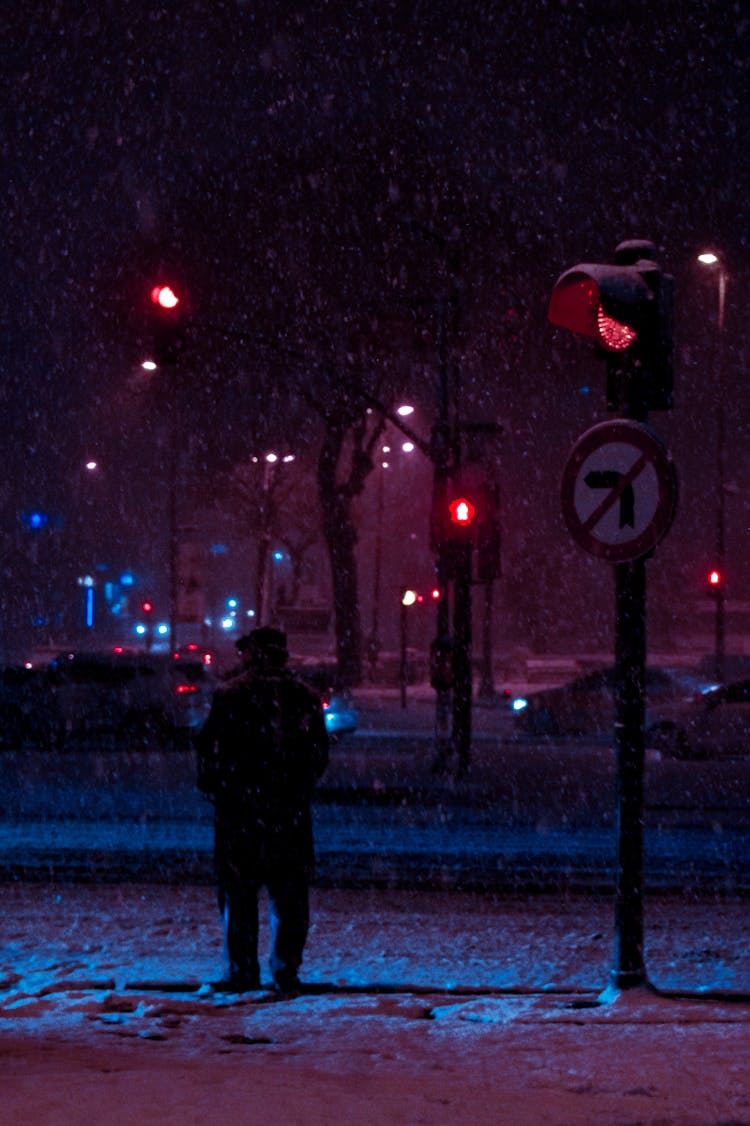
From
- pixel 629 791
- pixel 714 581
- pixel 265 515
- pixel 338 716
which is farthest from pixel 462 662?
pixel 265 515

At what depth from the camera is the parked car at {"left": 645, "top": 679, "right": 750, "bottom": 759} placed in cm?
2152

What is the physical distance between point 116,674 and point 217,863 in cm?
1811

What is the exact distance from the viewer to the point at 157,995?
6586mm

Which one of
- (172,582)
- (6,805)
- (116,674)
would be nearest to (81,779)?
(6,805)

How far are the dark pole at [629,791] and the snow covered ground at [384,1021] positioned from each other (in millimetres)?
192

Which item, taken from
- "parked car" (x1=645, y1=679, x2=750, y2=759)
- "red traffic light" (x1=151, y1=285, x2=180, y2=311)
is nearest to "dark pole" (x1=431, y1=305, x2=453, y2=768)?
"parked car" (x1=645, y1=679, x2=750, y2=759)

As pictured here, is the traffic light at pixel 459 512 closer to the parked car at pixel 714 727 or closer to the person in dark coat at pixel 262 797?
the parked car at pixel 714 727

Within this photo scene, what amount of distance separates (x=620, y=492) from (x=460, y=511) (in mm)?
11692

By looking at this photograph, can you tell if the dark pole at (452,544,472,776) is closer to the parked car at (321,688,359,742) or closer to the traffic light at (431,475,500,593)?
the traffic light at (431,475,500,593)

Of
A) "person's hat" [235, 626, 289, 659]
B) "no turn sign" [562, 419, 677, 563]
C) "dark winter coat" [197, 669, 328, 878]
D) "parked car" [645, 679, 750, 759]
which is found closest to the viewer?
"no turn sign" [562, 419, 677, 563]

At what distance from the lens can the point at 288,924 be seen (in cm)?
673

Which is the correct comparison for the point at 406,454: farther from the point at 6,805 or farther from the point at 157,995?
the point at 157,995

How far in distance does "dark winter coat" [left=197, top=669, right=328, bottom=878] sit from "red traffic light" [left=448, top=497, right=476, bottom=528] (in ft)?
37.7

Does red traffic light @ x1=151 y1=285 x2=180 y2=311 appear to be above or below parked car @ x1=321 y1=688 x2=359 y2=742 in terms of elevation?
above
